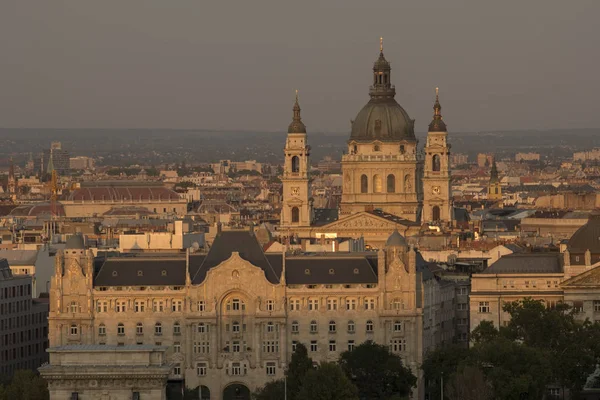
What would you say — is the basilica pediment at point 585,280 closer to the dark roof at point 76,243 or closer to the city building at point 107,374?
the dark roof at point 76,243

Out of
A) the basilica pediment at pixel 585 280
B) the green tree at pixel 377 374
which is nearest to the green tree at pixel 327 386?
the green tree at pixel 377 374

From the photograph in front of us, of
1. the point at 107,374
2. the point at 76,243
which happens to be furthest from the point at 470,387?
the point at 76,243

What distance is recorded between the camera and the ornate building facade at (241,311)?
455 ft

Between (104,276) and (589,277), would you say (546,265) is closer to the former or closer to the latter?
(589,277)

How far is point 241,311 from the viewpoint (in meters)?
140

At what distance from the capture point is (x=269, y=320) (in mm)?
139375

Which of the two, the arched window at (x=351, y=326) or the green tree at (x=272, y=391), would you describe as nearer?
the green tree at (x=272, y=391)

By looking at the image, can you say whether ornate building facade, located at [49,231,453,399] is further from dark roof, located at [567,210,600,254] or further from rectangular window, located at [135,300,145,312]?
dark roof, located at [567,210,600,254]

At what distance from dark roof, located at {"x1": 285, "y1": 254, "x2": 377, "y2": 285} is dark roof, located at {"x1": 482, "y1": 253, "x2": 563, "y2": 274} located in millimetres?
9328

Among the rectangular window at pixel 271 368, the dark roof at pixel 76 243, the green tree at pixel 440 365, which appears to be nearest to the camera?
the green tree at pixel 440 365

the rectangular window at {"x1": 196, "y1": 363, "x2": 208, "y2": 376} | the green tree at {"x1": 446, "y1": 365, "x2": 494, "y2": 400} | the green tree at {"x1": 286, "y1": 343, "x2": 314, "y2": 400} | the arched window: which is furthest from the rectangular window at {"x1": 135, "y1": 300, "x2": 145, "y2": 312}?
the green tree at {"x1": 446, "y1": 365, "x2": 494, "y2": 400}

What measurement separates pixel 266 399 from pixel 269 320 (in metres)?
16.2

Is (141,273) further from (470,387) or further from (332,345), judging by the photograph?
(470,387)

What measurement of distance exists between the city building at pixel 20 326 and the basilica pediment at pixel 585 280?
26865 mm
